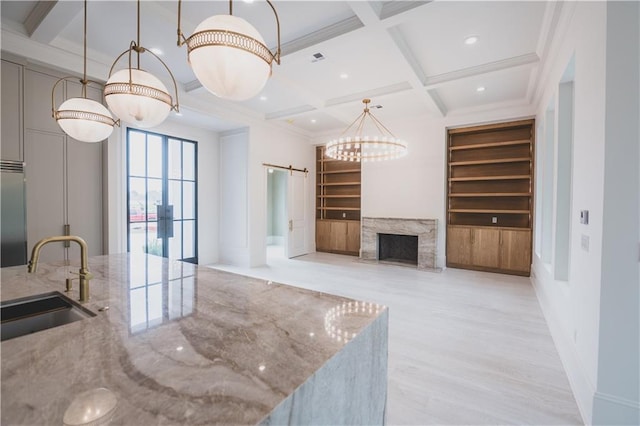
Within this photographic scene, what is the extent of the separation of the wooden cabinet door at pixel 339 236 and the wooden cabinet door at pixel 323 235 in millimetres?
129

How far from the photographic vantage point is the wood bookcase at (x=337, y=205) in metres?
7.76

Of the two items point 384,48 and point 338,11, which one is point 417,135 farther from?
point 338,11

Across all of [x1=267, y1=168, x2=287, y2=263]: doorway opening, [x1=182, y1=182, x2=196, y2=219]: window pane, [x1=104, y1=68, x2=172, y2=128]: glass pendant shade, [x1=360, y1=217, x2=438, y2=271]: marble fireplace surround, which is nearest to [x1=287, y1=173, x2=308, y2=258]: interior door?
[x1=360, y1=217, x2=438, y2=271]: marble fireplace surround

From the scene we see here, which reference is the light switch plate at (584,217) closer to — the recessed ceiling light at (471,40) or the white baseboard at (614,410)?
the white baseboard at (614,410)

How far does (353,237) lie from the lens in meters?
7.70

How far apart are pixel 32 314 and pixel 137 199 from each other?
4.27 metres

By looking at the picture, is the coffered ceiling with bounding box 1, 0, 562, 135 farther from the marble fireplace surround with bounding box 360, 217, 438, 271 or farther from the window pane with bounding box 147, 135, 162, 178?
the marble fireplace surround with bounding box 360, 217, 438, 271

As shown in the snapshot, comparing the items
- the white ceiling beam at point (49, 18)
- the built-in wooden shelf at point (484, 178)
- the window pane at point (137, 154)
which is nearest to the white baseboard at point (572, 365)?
the built-in wooden shelf at point (484, 178)

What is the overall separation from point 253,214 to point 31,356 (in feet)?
17.8

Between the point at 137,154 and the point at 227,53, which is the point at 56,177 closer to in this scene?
the point at 137,154

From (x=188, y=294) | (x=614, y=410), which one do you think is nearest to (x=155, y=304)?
(x=188, y=294)

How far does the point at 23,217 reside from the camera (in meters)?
3.32

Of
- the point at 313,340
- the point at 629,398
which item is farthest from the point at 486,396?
the point at 313,340

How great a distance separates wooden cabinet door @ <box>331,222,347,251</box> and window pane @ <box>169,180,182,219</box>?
3839mm
